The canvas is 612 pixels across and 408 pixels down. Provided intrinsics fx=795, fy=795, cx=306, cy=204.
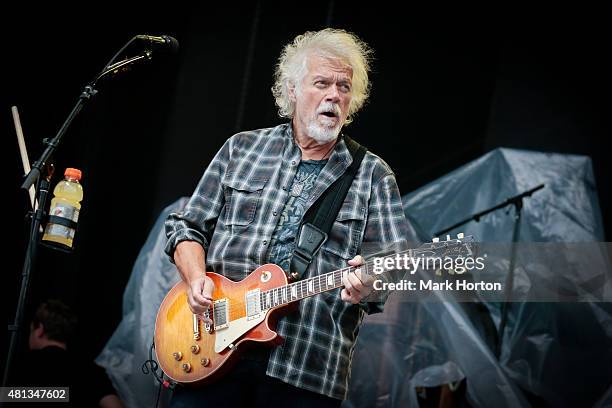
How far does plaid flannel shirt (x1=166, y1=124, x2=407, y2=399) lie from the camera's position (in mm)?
2596

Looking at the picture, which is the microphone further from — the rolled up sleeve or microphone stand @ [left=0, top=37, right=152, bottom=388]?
the rolled up sleeve

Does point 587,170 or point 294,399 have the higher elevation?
point 587,170

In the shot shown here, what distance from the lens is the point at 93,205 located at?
5105 mm

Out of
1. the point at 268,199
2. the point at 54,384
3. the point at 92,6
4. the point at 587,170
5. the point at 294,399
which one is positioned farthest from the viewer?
the point at 92,6

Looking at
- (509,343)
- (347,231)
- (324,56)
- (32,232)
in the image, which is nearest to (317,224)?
(347,231)

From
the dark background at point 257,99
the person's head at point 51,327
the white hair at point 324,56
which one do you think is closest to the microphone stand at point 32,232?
the white hair at point 324,56

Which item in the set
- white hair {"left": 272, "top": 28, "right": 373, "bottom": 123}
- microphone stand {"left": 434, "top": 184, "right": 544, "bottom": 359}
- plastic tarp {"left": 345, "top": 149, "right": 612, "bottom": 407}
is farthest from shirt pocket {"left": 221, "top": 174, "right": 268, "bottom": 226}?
microphone stand {"left": 434, "top": 184, "right": 544, "bottom": 359}

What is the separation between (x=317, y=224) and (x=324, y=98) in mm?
515

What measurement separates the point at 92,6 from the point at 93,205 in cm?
127

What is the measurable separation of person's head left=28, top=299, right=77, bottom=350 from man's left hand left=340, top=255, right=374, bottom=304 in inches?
88.2

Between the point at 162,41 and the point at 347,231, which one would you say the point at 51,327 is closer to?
the point at 162,41

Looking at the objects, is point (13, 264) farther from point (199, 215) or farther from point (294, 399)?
point (294, 399)

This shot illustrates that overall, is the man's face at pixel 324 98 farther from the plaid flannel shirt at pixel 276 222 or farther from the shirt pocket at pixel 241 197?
the shirt pocket at pixel 241 197

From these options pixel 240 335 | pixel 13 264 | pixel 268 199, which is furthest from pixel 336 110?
pixel 13 264
